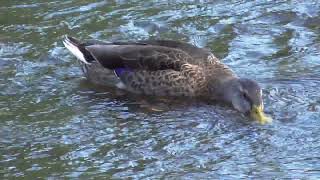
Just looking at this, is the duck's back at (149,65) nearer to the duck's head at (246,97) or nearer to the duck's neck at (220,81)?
the duck's neck at (220,81)

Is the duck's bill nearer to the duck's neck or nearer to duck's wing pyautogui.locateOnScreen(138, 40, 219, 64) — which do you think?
the duck's neck

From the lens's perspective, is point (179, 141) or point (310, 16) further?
point (310, 16)

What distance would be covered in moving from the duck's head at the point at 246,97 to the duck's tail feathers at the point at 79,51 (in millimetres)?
1481

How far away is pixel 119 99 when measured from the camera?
970 centimetres

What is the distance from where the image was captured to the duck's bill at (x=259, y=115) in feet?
28.8

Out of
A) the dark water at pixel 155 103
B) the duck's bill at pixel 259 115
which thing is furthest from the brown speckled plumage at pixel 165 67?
the duck's bill at pixel 259 115

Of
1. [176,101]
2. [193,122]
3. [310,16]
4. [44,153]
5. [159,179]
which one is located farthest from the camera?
[310,16]

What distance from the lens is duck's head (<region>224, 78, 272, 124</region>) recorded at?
893 cm

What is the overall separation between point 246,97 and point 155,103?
936 mm

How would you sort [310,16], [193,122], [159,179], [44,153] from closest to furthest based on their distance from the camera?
[159,179] < [44,153] < [193,122] < [310,16]

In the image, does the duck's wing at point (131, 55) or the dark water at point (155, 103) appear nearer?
the dark water at point (155, 103)

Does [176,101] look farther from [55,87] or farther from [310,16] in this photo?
[310,16]

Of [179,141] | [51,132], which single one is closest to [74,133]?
[51,132]

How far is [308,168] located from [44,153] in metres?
2.07
